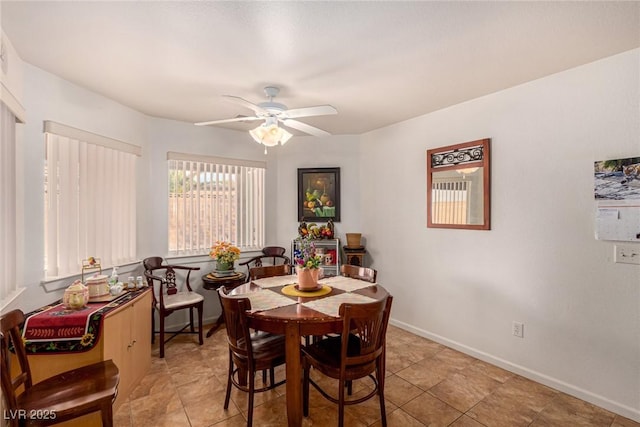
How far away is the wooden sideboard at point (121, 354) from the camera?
191 cm

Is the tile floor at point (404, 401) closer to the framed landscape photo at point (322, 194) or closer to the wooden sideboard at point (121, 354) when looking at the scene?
the wooden sideboard at point (121, 354)

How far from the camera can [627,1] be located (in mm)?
1609

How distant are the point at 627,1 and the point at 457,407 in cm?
271

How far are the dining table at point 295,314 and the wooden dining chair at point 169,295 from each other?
1069 millimetres

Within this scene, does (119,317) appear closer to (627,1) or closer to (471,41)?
(471,41)

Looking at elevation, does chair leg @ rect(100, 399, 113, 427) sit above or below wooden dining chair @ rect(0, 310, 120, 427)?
below

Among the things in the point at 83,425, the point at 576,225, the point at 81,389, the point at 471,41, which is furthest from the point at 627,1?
the point at 83,425

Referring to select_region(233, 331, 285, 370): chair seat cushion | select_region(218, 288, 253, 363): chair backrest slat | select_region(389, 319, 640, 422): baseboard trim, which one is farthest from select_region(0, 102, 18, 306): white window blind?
select_region(389, 319, 640, 422): baseboard trim

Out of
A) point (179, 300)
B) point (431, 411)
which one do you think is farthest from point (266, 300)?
point (179, 300)

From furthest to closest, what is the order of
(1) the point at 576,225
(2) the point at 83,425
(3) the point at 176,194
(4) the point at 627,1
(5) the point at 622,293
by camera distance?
(3) the point at 176,194 < (1) the point at 576,225 < (5) the point at 622,293 < (2) the point at 83,425 < (4) the point at 627,1

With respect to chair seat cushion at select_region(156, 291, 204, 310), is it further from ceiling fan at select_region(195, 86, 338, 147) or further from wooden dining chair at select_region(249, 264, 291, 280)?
ceiling fan at select_region(195, 86, 338, 147)

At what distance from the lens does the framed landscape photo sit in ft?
14.3

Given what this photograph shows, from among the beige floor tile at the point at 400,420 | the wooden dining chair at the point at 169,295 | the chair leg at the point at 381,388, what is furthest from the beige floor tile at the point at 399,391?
the wooden dining chair at the point at 169,295

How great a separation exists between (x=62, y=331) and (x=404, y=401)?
2416 mm
